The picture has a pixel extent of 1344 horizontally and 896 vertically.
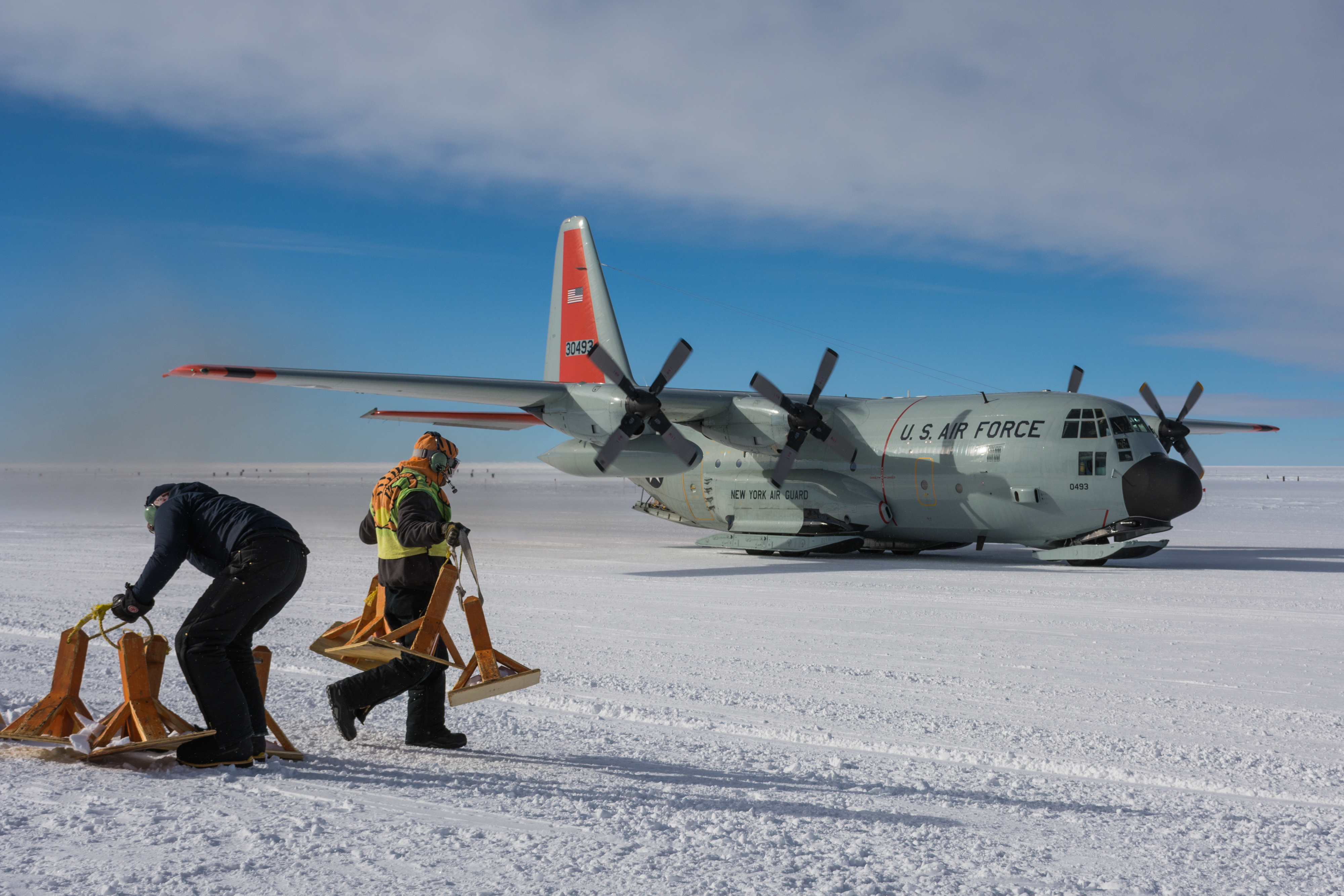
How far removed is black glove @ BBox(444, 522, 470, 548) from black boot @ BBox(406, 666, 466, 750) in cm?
77

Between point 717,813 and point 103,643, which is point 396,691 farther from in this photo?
point 103,643

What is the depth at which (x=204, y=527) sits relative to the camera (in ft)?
16.2

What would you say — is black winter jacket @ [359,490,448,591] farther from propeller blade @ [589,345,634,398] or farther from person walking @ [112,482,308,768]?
propeller blade @ [589,345,634,398]

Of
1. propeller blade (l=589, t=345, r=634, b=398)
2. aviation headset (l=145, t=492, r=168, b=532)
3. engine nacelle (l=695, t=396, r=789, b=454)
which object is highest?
propeller blade (l=589, t=345, r=634, b=398)

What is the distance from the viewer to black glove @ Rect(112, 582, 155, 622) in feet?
14.8

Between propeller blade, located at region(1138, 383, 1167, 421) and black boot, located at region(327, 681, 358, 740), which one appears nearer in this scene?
black boot, located at region(327, 681, 358, 740)

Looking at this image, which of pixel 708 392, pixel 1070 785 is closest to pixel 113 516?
pixel 708 392

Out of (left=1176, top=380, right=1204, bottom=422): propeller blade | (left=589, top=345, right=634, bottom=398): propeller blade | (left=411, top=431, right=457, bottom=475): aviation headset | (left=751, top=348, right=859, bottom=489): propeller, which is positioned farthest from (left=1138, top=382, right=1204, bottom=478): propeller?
(left=411, top=431, right=457, bottom=475): aviation headset

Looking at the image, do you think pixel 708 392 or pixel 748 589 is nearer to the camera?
pixel 748 589

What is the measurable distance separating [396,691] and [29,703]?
2.73 meters

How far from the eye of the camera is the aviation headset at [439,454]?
5.45 metres

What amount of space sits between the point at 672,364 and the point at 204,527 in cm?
1267

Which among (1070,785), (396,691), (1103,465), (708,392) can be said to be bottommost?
(1070,785)

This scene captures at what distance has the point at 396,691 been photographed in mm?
5086
